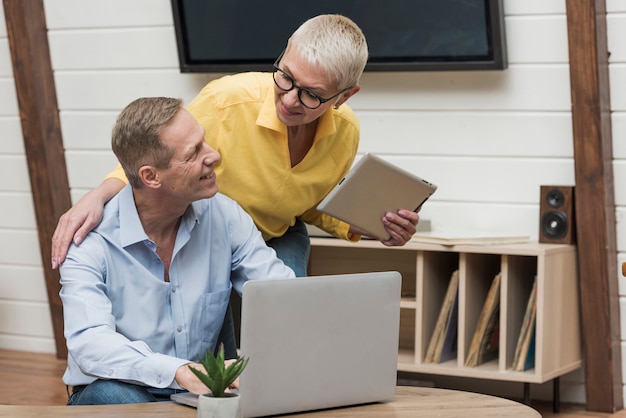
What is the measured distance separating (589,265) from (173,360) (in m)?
1.85

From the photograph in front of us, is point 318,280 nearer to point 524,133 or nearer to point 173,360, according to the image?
point 173,360

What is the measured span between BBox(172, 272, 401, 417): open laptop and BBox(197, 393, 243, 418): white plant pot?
0.13m

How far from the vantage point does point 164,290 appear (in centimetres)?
198

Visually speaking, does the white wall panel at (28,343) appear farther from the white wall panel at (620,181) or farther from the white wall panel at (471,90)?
the white wall panel at (620,181)

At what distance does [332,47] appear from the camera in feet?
6.87

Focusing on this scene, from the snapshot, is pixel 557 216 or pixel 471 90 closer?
pixel 557 216

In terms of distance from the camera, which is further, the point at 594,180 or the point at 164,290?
the point at 594,180

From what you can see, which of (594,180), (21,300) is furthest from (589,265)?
(21,300)

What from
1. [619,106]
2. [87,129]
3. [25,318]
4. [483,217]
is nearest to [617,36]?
[619,106]

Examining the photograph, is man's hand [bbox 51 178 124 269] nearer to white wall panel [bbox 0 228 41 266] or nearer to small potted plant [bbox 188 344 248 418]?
small potted plant [bbox 188 344 248 418]

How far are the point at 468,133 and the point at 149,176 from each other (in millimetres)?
1663

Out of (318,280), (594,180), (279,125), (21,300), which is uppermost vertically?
(279,125)

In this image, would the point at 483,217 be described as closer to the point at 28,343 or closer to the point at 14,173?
the point at 14,173

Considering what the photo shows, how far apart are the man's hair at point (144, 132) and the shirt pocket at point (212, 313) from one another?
0.28 metres
